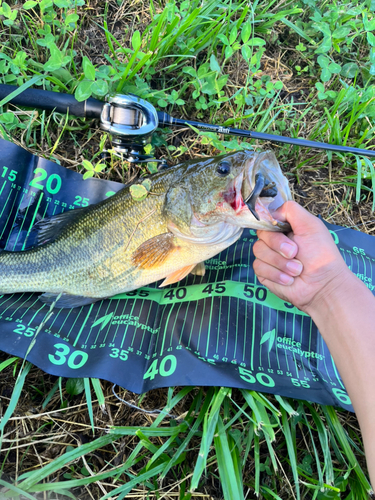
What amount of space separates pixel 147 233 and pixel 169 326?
72cm

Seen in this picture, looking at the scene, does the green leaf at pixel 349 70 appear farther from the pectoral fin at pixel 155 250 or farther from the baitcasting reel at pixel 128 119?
the pectoral fin at pixel 155 250

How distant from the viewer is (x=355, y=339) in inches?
70.4

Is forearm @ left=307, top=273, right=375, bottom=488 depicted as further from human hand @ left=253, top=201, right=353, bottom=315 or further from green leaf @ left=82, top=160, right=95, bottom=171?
green leaf @ left=82, top=160, right=95, bottom=171

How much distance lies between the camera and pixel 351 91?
3234mm

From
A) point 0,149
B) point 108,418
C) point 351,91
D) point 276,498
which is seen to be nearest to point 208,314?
point 108,418

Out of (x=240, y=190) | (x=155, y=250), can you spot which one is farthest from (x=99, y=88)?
(x=240, y=190)

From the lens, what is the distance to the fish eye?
6.90ft

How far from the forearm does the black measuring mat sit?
0.43 meters

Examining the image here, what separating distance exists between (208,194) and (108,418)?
1790 mm

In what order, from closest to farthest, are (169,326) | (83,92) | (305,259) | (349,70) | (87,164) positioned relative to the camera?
(305,259)
(169,326)
(83,92)
(87,164)
(349,70)

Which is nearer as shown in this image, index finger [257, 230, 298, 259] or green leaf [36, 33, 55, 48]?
index finger [257, 230, 298, 259]

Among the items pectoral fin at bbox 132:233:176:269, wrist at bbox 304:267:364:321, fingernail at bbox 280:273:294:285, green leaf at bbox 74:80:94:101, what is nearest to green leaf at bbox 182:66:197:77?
green leaf at bbox 74:80:94:101

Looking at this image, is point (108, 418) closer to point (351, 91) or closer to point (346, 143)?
point (346, 143)

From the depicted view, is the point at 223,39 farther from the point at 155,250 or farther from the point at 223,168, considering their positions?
the point at 155,250
